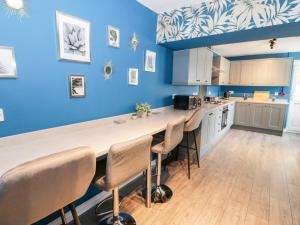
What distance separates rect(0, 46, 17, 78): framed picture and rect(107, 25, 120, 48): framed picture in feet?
3.25

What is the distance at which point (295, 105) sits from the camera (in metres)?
5.28

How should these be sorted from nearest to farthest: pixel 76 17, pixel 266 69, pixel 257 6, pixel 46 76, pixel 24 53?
pixel 24 53 → pixel 46 76 → pixel 76 17 → pixel 257 6 → pixel 266 69

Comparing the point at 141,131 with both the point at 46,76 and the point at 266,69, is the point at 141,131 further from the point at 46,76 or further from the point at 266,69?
the point at 266,69

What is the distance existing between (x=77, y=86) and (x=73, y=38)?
45cm

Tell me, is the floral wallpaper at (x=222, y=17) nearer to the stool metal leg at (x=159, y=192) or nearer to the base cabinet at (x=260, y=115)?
the stool metal leg at (x=159, y=192)

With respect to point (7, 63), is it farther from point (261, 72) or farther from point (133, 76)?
point (261, 72)

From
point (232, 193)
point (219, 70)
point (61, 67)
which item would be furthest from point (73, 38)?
point (219, 70)

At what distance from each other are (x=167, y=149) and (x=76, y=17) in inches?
61.9

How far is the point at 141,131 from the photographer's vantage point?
1781 millimetres

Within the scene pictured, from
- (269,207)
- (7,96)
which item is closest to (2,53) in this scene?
(7,96)

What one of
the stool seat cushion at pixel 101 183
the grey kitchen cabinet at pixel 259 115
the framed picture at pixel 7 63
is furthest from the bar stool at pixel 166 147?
the grey kitchen cabinet at pixel 259 115

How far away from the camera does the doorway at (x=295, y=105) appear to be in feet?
16.8

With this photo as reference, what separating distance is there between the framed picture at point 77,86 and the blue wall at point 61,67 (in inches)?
1.6

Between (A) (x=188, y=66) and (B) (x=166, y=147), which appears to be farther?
(A) (x=188, y=66)
